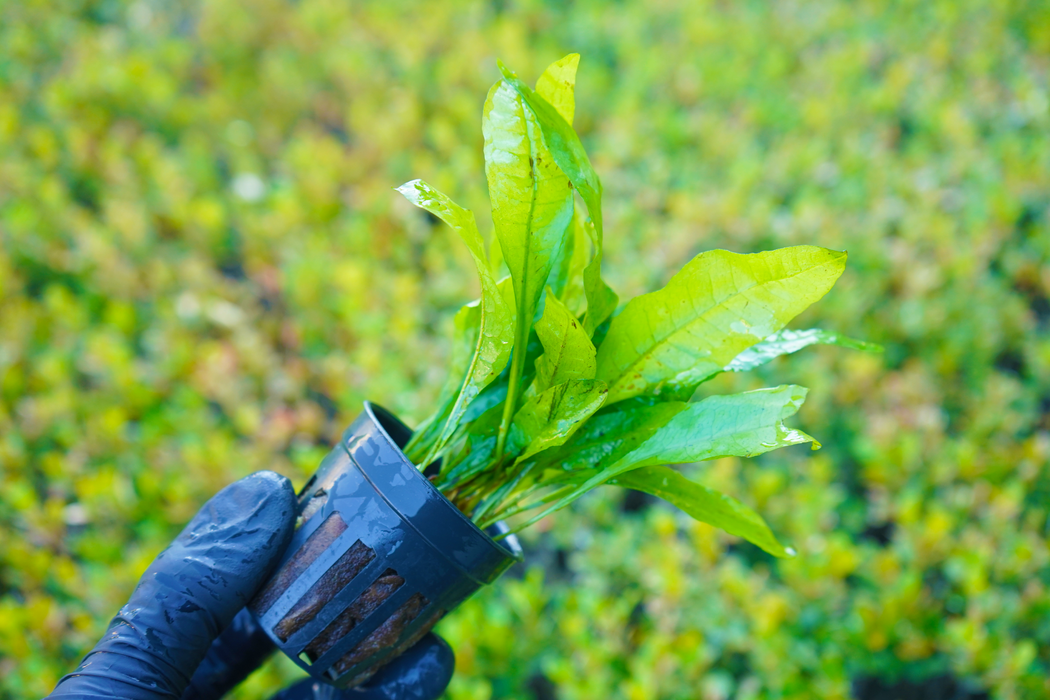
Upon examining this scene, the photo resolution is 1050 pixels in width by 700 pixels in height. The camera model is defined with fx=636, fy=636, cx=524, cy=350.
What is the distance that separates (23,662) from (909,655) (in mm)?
1561

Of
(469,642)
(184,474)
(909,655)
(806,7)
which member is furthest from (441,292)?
(806,7)

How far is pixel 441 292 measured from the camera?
163 cm

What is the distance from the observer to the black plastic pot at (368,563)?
0.68m

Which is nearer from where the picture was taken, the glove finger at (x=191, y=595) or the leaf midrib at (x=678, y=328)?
the leaf midrib at (x=678, y=328)

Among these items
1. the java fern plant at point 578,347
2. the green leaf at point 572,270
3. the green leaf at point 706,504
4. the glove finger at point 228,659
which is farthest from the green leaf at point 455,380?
the glove finger at point 228,659

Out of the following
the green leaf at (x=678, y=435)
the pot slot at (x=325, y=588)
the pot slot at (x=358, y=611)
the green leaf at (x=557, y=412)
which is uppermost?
the green leaf at (x=557, y=412)

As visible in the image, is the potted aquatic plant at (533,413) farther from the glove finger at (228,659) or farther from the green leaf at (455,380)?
the glove finger at (228,659)

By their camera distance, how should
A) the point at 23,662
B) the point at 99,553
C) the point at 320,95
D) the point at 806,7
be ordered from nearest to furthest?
the point at 23,662 → the point at 99,553 → the point at 320,95 → the point at 806,7

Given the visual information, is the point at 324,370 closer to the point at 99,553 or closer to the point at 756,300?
the point at 99,553

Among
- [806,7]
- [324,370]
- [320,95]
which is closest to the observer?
[324,370]

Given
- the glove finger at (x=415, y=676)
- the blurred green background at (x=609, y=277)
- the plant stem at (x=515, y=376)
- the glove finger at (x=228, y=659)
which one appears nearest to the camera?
the plant stem at (x=515, y=376)

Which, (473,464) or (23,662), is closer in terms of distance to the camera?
(473,464)

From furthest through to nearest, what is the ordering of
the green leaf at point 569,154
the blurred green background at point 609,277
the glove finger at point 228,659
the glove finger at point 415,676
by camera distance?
1. the blurred green background at point 609,277
2. the glove finger at point 228,659
3. the glove finger at point 415,676
4. the green leaf at point 569,154

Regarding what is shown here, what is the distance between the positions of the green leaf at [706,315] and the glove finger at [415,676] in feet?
1.38
